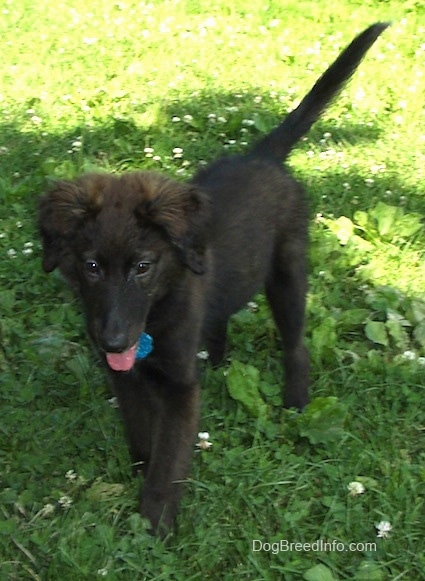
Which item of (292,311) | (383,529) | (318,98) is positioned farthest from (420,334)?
(383,529)

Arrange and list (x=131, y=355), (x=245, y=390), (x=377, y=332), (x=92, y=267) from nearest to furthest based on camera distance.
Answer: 1. (x=92, y=267)
2. (x=131, y=355)
3. (x=245, y=390)
4. (x=377, y=332)

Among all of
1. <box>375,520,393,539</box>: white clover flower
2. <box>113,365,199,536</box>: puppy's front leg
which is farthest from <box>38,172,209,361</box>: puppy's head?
<box>375,520,393,539</box>: white clover flower

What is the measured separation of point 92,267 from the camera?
113 inches

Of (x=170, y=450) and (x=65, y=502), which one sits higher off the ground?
(x=170, y=450)

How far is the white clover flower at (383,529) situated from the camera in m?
2.99

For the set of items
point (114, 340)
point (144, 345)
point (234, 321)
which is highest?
point (114, 340)

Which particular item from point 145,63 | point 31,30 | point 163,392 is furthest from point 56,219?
point 31,30

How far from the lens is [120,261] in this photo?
2.83 m

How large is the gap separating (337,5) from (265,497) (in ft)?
18.0

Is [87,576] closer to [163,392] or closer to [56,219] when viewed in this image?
[163,392]

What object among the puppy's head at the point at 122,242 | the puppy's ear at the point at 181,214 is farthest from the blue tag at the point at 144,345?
the puppy's ear at the point at 181,214

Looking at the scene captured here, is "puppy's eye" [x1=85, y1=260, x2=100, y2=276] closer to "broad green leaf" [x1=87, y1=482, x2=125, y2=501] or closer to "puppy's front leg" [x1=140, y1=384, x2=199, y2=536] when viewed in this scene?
"puppy's front leg" [x1=140, y1=384, x2=199, y2=536]

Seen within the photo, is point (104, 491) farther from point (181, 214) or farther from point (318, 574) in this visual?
point (181, 214)

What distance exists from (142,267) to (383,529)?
1.15m
